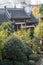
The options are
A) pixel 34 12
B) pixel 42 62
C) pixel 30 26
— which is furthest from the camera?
pixel 34 12

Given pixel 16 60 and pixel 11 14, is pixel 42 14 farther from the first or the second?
pixel 16 60

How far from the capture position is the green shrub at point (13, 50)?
30.2ft

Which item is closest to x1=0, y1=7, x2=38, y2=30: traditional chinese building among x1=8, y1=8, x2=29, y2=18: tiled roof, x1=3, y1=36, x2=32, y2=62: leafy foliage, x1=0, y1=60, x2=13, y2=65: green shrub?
x1=8, y1=8, x2=29, y2=18: tiled roof

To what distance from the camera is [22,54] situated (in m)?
9.38

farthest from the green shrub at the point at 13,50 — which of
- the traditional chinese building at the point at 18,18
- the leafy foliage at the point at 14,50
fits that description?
the traditional chinese building at the point at 18,18

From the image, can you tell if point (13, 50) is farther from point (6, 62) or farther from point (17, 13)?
point (17, 13)

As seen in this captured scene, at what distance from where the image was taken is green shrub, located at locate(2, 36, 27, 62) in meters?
9.20

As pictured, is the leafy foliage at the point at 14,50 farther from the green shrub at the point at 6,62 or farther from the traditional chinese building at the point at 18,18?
the traditional chinese building at the point at 18,18

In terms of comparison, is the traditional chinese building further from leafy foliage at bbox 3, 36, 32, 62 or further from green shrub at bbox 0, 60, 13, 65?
green shrub at bbox 0, 60, 13, 65

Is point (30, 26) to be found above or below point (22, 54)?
below

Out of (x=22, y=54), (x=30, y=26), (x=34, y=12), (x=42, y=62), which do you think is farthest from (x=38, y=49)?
(x=34, y=12)

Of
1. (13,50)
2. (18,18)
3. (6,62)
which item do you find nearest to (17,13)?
(18,18)

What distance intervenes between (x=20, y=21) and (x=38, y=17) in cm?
252

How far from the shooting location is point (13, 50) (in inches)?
361
